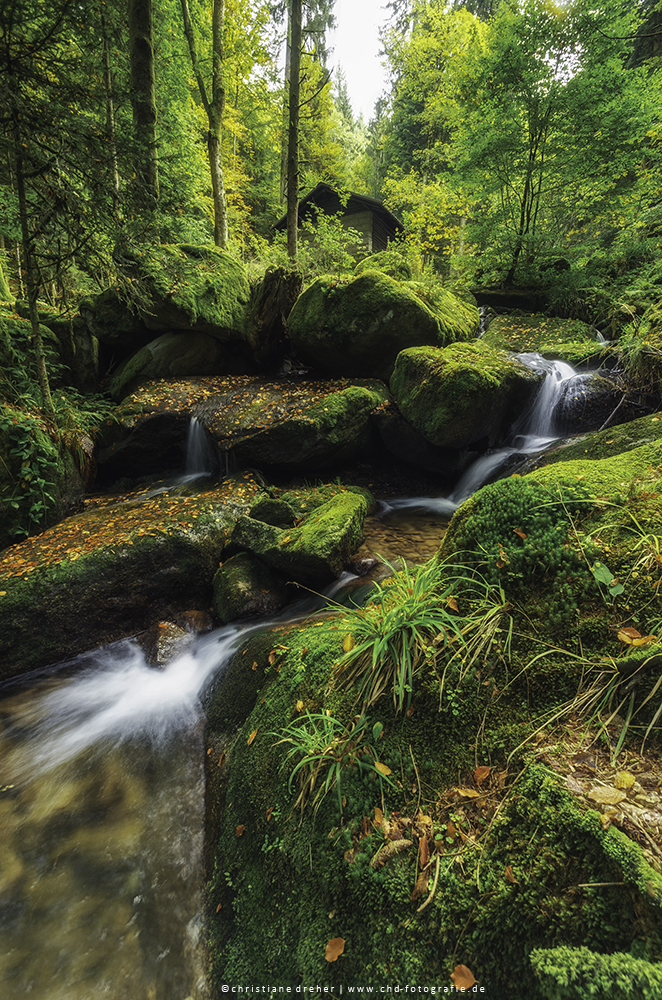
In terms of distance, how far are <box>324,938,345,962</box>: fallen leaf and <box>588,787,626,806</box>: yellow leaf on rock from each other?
3.92 ft

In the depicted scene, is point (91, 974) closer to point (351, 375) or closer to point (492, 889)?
point (492, 889)

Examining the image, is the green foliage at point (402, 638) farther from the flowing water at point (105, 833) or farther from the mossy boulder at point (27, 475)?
the mossy boulder at point (27, 475)

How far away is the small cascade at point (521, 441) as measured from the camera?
7.24m

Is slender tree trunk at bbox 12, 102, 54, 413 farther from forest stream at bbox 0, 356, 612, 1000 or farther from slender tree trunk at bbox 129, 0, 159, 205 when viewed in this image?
forest stream at bbox 0, 356, 612, 1000

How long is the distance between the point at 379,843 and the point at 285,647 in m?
1.73

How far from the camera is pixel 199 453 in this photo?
826cm

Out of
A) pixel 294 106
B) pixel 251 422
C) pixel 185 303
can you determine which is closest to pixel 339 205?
pixel 294 106

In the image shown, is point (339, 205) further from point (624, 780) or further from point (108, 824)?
point (624, 780)

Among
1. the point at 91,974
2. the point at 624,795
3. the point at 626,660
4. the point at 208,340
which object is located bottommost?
the point at 91,974

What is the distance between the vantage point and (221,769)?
305cm

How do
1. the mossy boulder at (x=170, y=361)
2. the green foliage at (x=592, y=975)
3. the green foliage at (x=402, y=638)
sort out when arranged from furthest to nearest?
the mossy boulder at (x=170, y=361)
the green foliage at (x=402, y=638)
the green foliage at (x=592, y=975)

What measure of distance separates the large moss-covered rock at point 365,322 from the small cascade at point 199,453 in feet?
9.98

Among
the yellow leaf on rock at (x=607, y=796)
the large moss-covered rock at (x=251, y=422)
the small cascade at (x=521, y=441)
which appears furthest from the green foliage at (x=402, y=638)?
the large moss-covered rock at (x=251, y=422)

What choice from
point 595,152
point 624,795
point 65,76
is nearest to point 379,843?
point 624,795
